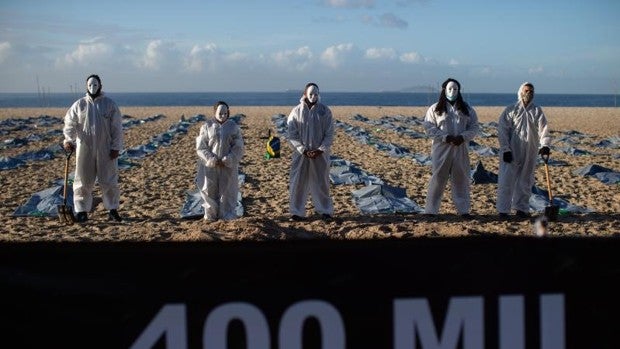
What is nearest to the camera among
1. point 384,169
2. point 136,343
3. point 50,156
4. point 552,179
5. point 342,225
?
point 136,343

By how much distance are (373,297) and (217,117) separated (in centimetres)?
505

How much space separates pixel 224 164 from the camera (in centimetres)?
676

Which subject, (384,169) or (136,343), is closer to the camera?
(136,343)

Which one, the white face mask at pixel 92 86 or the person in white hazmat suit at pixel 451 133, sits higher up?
the white face mask at pixel 92 86

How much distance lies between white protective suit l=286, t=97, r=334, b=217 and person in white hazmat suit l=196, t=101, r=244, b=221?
626mm

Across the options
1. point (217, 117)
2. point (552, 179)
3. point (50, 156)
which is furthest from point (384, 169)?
point (50, 156)

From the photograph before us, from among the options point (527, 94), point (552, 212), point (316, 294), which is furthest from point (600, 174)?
point (316, 294)

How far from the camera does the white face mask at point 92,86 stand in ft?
21.8

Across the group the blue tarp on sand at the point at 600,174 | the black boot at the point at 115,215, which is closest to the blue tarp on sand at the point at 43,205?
the black boot at the point at 115,215

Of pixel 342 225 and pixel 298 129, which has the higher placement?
pixel 298 129

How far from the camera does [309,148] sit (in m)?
7.02

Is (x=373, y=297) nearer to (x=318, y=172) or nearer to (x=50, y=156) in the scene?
(x=318, y=172)

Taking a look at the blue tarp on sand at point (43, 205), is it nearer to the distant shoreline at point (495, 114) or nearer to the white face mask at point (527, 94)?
the white face mask at point (527, 94)

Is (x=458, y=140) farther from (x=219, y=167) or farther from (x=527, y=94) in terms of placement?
(x=219, y=167)
